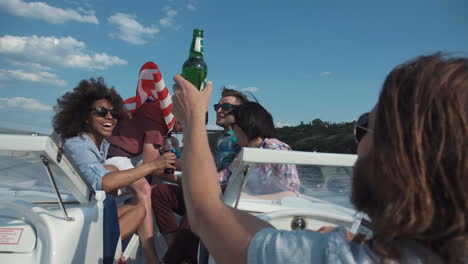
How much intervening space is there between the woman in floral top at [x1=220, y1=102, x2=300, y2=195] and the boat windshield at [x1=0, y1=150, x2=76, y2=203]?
3.10ft

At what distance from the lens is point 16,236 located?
1454 millimetres

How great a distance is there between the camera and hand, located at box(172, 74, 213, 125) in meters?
1.02

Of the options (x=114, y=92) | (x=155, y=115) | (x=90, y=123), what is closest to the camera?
(x=90, y=123)

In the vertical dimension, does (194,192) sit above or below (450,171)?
below

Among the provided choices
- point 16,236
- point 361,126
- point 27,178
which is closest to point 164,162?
point 27,178

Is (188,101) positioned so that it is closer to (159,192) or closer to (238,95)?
(159,192)

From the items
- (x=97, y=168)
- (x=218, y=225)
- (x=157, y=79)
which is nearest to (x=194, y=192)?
(x=218, y=225)

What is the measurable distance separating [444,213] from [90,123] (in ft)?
8.85

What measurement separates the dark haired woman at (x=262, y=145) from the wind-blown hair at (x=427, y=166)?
1007 millimetres

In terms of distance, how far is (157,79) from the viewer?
348 cm

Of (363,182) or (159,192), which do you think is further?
(159,192)

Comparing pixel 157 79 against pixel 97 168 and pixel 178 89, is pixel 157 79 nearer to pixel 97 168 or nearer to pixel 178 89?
pixel 97 168

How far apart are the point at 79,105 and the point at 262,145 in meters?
1.49

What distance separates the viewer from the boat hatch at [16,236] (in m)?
1.43
